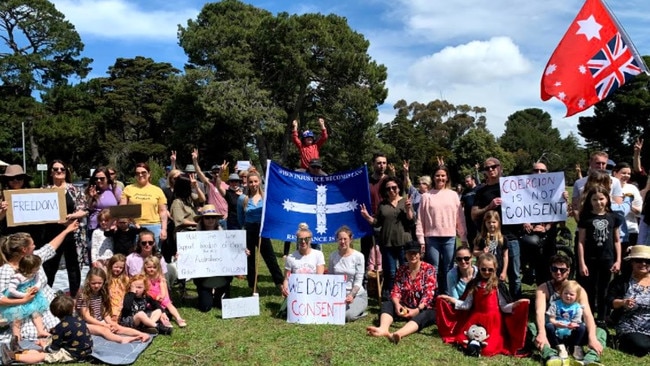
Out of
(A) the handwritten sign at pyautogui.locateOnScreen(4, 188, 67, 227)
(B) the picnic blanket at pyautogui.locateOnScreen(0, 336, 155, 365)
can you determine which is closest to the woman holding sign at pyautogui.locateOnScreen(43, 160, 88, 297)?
(A) the handwritten sign at pyautogui.locateOnScreen(4, 188, 67, 227)

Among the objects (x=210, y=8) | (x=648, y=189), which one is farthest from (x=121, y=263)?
(x=210, y=8)

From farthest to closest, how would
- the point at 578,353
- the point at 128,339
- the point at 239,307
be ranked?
the point at 239,307
the point at 128,339
the point at 578,353

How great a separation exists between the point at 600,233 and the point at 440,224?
1896mm

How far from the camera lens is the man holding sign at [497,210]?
22.9ft

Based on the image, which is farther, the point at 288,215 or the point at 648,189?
the point at 288,215

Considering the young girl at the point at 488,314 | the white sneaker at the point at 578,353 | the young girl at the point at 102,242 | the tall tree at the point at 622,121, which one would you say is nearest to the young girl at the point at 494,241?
the young girl at the point at 488,314

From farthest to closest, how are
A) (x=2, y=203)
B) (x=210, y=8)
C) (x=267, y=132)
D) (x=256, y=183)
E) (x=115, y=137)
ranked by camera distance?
(x=115, y=137), (x=210, y=8), (x=267, y=132), (x=256, y=183), (x=2, y=203)

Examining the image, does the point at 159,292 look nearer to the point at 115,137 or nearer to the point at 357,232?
the point at 357,232

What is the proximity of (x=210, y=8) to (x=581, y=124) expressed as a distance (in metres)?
36.4

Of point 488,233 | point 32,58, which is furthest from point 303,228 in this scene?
point 32,58

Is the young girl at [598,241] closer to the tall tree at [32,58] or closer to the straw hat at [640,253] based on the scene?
the straw hat at [640,253]

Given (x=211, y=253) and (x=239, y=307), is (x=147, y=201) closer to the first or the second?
(x=211, y=253)

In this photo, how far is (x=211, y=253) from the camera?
750cm

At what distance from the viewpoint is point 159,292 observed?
6762mm
